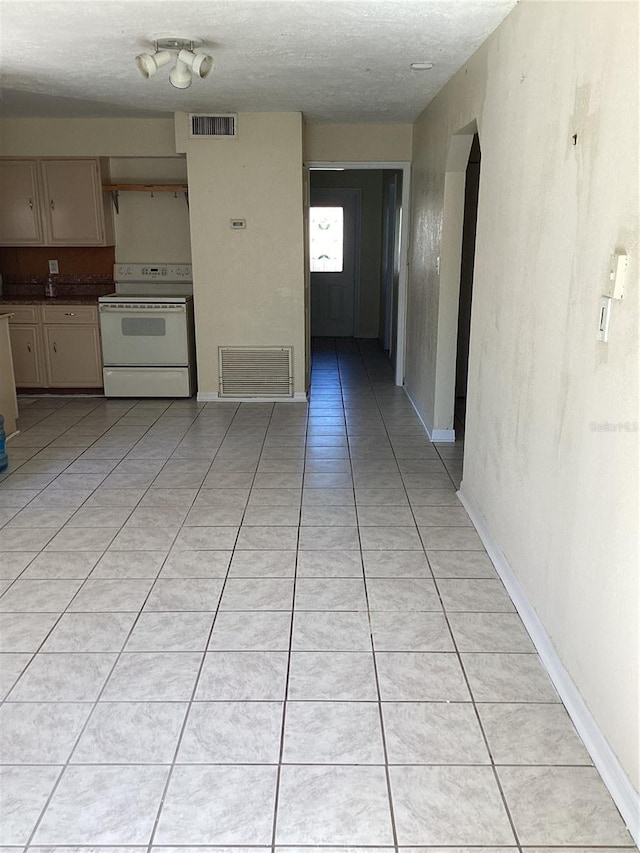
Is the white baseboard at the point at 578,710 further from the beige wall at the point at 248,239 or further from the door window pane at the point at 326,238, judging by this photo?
the door window pane at the point at 326,238

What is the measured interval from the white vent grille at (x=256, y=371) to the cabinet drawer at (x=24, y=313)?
164cm

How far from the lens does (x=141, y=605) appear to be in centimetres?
274

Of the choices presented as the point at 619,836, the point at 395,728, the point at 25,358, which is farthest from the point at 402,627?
the point at 25,358

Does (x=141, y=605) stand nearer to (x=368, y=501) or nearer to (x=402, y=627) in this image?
(x=402, y=627)

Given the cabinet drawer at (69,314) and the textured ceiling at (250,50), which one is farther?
the cabinet drawer at (69,314)

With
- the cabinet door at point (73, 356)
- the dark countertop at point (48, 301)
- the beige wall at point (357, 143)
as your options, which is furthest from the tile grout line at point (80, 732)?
the beige wall at point (357, 143)

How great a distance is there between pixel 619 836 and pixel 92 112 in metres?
5.78

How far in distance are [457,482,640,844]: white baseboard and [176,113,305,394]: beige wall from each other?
11.5 ft

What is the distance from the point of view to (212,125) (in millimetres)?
5543

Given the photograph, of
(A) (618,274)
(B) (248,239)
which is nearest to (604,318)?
(A) (618,274)

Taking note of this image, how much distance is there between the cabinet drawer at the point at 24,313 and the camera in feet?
19.7

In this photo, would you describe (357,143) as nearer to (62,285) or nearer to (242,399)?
(242,399)

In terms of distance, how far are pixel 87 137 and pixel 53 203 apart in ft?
2.12

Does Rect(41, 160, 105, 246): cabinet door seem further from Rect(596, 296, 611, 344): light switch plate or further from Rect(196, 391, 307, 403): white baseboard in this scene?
Rect(596, 296, 611, 344): light switch plate
